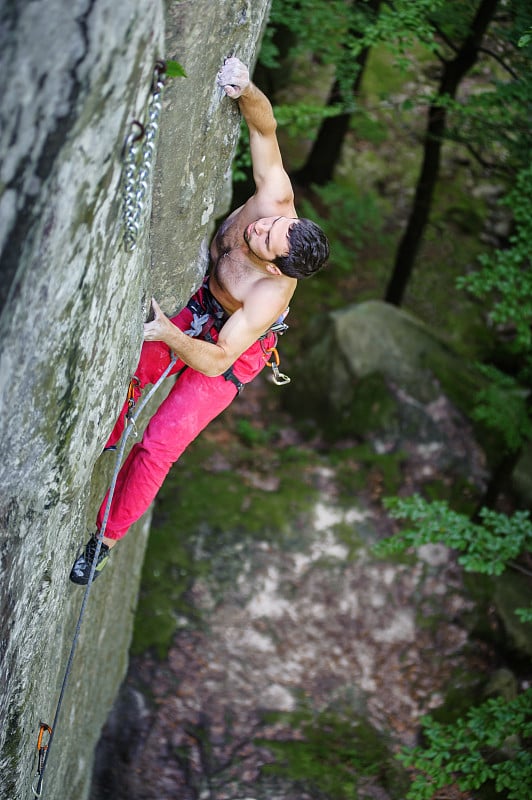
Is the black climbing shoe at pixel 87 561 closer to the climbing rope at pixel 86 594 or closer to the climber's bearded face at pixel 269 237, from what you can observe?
the climbing rope at pixel 86 594

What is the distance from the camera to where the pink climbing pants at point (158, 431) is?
4199 millimetres

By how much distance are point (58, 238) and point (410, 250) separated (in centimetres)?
873

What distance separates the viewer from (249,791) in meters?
6.72

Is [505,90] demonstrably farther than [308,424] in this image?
No

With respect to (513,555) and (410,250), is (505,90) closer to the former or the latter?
(410,250)

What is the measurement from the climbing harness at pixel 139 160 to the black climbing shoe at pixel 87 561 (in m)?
1.95

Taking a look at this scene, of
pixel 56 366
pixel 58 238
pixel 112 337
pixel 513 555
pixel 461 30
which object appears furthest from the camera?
pixel 461 30

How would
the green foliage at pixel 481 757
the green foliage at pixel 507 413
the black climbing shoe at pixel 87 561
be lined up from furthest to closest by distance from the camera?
the green foliage at pixel 507 413 < the green foliage at pixel 481 757 < the black climbing shoe at pixel 87 561

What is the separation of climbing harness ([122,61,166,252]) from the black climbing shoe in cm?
195

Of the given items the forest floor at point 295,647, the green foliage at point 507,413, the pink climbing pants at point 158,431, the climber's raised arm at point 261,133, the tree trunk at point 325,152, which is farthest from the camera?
the tree trunk at point 325,152

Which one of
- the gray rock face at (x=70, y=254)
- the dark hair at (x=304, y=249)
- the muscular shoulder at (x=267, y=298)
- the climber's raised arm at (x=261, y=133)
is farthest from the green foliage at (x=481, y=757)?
the climber's raised arm at (x=261, y=133)

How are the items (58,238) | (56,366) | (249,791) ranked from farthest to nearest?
(249,791) → (56,366) → (58,238)

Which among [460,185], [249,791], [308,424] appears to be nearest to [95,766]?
[249,791]

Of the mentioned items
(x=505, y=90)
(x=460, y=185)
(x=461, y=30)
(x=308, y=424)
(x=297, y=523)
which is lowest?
(x=297, y=523)
